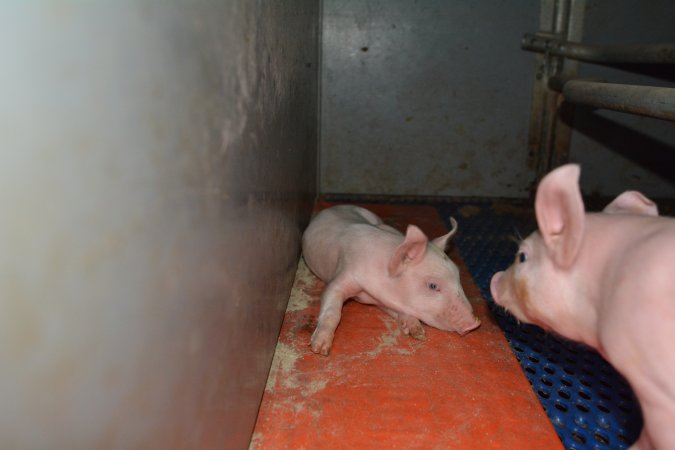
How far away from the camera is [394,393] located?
2268mm

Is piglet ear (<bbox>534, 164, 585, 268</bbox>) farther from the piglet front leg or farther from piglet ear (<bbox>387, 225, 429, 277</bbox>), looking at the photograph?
the piglet front leg

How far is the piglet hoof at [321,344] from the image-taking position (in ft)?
8.30

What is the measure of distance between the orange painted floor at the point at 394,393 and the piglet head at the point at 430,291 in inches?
4.2

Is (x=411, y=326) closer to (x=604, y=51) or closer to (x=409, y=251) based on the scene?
(x=409, y=251)

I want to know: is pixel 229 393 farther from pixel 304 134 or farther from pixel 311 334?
pixel 304 134

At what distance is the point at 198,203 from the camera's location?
1188 millimetres

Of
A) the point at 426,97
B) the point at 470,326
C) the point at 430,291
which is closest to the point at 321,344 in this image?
the point at 430,291

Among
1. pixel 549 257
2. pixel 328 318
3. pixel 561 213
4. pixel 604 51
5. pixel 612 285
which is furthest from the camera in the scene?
pixel 604 51

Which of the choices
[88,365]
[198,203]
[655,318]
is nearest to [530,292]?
[655,318]

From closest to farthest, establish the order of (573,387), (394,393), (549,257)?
(549,257) < (394,393) < (573,387)

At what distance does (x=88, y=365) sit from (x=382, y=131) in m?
4.72

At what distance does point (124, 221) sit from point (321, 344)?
5.98 ft

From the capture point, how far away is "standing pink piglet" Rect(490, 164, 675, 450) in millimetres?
1381

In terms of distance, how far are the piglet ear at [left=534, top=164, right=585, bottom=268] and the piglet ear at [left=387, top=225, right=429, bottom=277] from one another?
2.82ft
